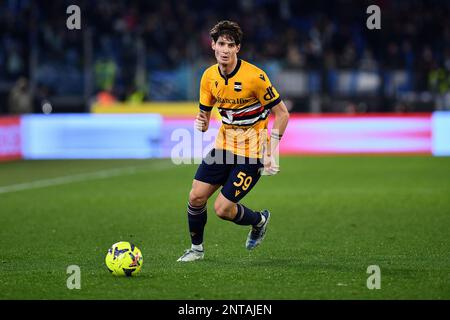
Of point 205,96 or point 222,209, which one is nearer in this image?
point 222,209

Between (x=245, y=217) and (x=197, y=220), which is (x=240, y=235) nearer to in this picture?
(x=245, y=217)

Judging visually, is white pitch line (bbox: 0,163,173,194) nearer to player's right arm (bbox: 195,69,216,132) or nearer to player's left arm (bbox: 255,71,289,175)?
player's right arm (bbox: 195,69,216,132)

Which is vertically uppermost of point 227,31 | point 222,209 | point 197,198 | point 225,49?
point 227,31

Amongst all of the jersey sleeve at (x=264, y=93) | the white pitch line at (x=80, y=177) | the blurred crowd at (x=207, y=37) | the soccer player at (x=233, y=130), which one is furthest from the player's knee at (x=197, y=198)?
the blurred crowd at (x=207, y=37)

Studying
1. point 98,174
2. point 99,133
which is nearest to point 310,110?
point 99,133

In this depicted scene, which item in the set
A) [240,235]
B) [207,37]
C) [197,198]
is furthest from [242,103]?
[207,37]

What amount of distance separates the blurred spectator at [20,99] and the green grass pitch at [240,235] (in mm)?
5575

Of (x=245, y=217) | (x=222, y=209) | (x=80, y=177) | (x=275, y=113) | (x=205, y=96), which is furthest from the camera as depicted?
(x=80, y=177)

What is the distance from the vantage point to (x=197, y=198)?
874 cm

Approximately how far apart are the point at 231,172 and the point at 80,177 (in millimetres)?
9809

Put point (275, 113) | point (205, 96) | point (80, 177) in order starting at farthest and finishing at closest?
point (80, 177) → point (205, 96) → point (275, 113)

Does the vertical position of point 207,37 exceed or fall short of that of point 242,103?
it exceeds it

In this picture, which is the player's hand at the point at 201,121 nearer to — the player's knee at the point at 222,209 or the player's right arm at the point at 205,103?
the player's right arm at the point at 205,103

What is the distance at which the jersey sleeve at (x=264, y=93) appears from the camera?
27.9 ft
